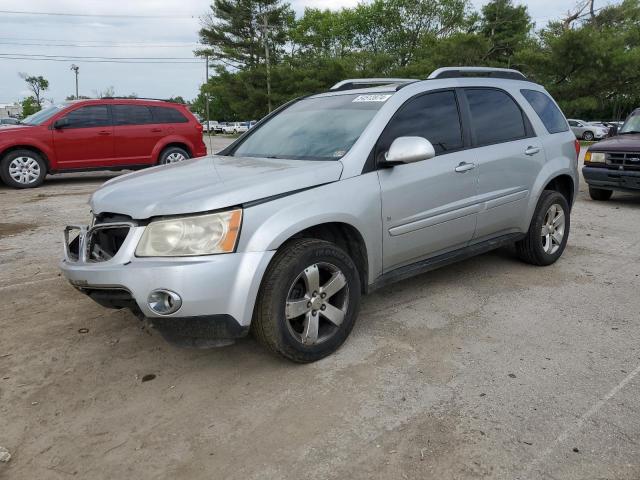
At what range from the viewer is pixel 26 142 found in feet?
33.9

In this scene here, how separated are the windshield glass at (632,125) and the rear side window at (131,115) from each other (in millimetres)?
9134

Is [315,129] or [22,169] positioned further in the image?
[22,169]

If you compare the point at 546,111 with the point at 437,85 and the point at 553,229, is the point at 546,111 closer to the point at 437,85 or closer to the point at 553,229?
the point at 553,229

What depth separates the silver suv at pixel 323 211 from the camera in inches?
113

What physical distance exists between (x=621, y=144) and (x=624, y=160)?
0.28 metres

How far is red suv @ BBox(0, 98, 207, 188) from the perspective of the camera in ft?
34.2

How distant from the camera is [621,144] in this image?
340 inches

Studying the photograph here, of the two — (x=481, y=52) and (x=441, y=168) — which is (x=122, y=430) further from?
(x=481, y=52)

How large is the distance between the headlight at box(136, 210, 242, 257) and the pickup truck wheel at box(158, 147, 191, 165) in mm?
9325

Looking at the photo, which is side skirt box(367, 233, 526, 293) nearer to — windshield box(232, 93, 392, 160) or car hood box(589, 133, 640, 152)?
windshield box(232, 93, 392, 160)

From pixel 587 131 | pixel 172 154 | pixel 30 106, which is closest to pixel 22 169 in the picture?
pixel 172 154

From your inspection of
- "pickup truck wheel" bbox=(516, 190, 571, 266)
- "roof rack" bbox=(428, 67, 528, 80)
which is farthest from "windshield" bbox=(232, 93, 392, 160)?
"pickup truck wheel" bbox=(516, 190, 571, 266)

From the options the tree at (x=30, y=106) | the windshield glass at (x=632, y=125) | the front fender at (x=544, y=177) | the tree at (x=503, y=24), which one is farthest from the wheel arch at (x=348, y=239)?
the tree at (x=30, y=106)

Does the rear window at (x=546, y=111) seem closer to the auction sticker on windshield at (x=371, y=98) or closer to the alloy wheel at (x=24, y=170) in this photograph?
the auction sticker on windshield at (x=371, y=98)
